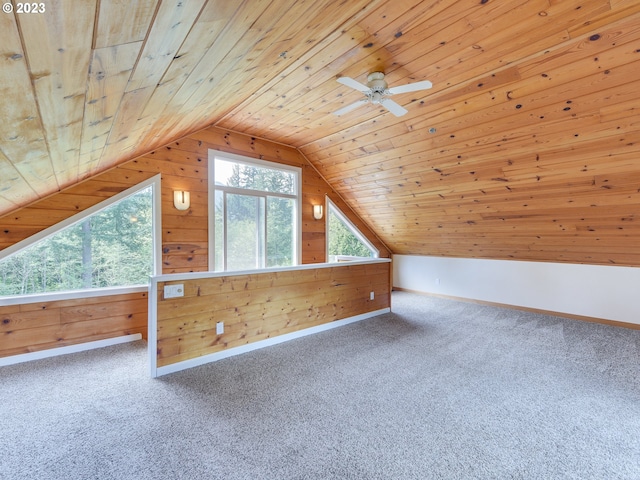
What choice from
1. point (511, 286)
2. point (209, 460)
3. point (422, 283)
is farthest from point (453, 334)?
point (209, 460)

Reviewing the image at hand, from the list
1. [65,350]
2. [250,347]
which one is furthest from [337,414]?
[65,350]

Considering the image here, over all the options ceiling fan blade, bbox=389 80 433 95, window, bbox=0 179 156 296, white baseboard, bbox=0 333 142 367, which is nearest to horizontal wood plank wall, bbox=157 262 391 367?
white baseboard, bbox=0 333 142 367

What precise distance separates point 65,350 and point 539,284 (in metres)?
6.71

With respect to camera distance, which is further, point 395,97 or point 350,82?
point 395,97

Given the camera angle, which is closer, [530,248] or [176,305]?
[176,305]

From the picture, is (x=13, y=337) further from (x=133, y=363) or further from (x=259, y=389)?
(x=259, y=389)

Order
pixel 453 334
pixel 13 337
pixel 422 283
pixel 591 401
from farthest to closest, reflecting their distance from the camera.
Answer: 1. pixel 422 283
2. pixel 453 334
3. pixel 13 337
4. pixel 591 401

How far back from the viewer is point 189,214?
429 cm

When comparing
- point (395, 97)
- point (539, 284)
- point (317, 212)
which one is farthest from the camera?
point (317, 212)

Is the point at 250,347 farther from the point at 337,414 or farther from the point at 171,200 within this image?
the point at 171,200

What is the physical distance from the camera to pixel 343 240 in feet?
21.0

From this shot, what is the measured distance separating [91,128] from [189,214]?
8.15 ft

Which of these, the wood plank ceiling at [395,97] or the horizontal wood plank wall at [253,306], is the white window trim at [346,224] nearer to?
the wood plank ceiling at [395,97]

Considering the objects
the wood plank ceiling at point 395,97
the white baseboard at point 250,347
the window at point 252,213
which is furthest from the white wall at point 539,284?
the window at point 252,213
